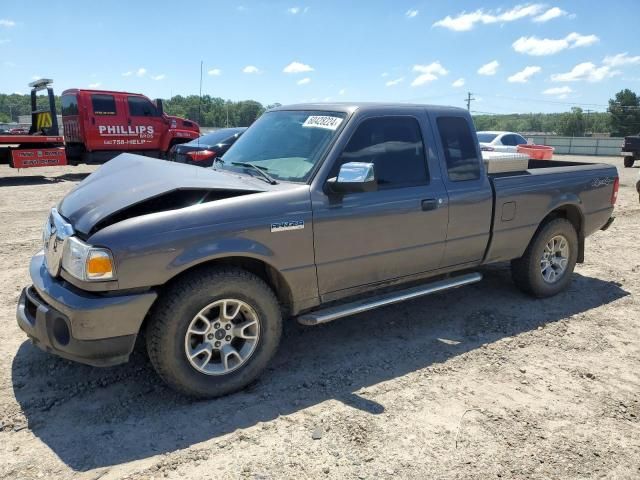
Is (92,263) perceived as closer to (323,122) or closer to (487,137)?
(323,122)

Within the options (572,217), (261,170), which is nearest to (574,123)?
(572,217)

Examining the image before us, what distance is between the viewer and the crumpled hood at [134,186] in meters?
3.21

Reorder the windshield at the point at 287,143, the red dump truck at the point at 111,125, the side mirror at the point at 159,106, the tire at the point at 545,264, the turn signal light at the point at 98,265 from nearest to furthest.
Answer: the turn signal light at the point at 98,265 < the windshield at the point at 287,143 < the tire at the point at 545,264 < the red dump truck at the point at 111,125 < the side mirror at the point at 159,106

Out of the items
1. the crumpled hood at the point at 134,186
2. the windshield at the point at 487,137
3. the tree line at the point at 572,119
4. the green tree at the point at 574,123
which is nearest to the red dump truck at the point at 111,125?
the windshield at the point at 487,137

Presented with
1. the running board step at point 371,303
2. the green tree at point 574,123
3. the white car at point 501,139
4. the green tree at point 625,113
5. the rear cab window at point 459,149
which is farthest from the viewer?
the green tree at point 574,123

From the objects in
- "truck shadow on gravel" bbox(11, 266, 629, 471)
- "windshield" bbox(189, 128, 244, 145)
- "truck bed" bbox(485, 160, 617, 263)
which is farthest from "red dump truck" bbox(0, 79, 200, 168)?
"truck bed" bbox(485, 160, 617, 263)

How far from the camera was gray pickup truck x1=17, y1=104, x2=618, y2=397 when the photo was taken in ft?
10.0

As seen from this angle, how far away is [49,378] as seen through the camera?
11.9 ft

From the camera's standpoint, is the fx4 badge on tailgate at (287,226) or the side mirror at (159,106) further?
the side mirror at (159,106)

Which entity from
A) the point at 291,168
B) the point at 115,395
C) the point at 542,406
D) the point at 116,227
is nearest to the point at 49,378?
the point at 115,395

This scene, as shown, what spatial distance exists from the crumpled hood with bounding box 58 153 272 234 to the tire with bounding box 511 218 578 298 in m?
3.00

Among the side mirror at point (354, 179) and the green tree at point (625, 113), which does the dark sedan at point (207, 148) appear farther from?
the green tree at point (625, 113)

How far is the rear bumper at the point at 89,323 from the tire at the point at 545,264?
3.79 meters

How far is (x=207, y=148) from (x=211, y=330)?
8629 millimetres
